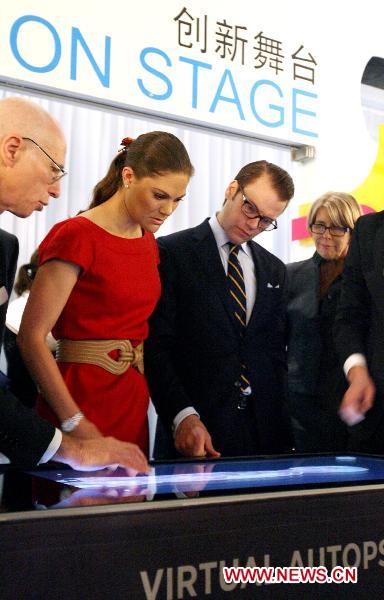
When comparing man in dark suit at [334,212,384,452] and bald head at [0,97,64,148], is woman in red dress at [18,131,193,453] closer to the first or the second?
bald head at [0,97,64,148]

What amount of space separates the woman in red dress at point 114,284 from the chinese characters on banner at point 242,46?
1.54 m

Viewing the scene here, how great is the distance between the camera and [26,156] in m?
1.31

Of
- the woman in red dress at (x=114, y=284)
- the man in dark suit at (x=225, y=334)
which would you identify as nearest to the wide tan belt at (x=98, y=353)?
the woman in red dress at (x=114, y=284)

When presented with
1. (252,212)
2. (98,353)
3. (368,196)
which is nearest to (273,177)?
(252,212)

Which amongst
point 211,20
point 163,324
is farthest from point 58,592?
point 211,20

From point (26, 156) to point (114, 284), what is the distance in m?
0.34

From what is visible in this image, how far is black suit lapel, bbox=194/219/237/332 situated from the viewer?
5.86ft

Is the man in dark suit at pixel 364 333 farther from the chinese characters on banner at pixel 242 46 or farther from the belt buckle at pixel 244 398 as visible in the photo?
the chinese characters on banner at pixel 242 46

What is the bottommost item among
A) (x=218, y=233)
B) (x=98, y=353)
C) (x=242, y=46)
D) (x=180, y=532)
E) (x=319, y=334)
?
(x=180, y=532)

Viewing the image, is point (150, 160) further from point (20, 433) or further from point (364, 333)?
point (20, 433)

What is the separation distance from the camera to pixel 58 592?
70cm

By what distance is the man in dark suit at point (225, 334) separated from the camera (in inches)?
68.2

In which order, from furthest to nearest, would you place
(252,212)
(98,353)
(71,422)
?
(252,212)
(98,353)
(71,422)

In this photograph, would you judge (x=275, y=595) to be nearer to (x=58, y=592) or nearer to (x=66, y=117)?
(x=58, y=592)
